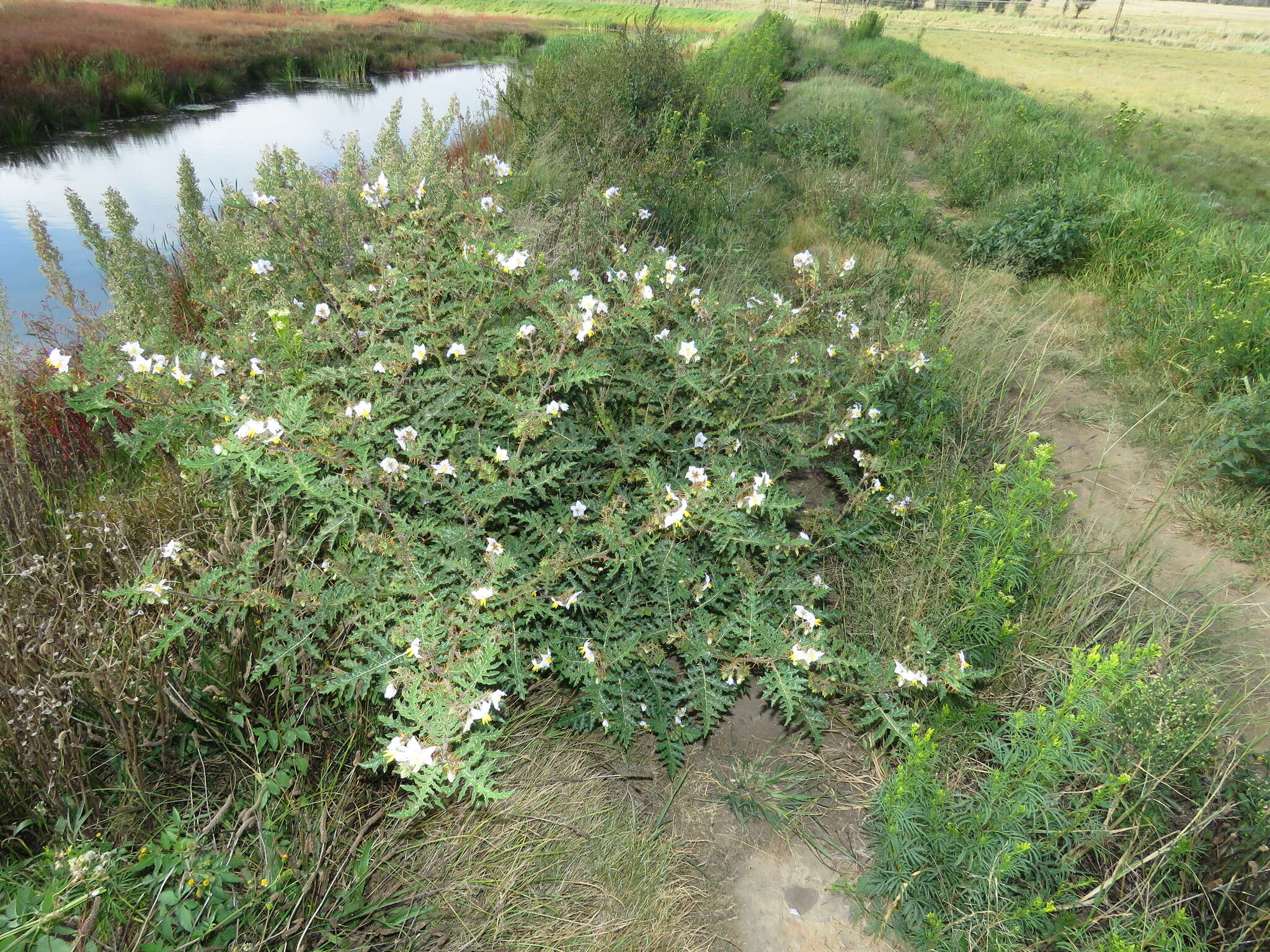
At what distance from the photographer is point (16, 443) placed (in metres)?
2.09

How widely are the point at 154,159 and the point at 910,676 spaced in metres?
10.6

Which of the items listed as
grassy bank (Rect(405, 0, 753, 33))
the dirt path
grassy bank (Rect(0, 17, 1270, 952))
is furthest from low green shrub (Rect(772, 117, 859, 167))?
grassy bank (Rect(405, 0, 753, 33))

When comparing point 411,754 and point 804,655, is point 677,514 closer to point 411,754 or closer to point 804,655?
point 804,655

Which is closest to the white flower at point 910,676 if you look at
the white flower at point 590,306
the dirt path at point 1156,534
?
the dirt path at point 1156,534

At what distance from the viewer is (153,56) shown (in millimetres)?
10789

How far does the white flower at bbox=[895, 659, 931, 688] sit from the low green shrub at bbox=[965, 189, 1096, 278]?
4942mm

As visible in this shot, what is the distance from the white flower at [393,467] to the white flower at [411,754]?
0.79 m

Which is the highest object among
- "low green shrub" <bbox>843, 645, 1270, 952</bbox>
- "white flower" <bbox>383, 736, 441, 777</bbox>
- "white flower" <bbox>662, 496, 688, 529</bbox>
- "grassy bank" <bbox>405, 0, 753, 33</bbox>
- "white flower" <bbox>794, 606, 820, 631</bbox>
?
"grassy bank" <bbox>405, 0, 753, 33</bbox>

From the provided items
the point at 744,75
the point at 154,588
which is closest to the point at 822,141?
the point at 744,75

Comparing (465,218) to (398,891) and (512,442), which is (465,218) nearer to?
(512,442)

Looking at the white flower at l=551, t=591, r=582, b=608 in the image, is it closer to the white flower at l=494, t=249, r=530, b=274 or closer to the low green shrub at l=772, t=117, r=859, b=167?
the white flower at l=494, t=249, r=530, b=274

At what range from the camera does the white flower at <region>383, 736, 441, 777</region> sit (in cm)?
141

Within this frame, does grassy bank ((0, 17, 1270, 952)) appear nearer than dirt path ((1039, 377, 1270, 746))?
Yes

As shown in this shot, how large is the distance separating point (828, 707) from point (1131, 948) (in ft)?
3.45
